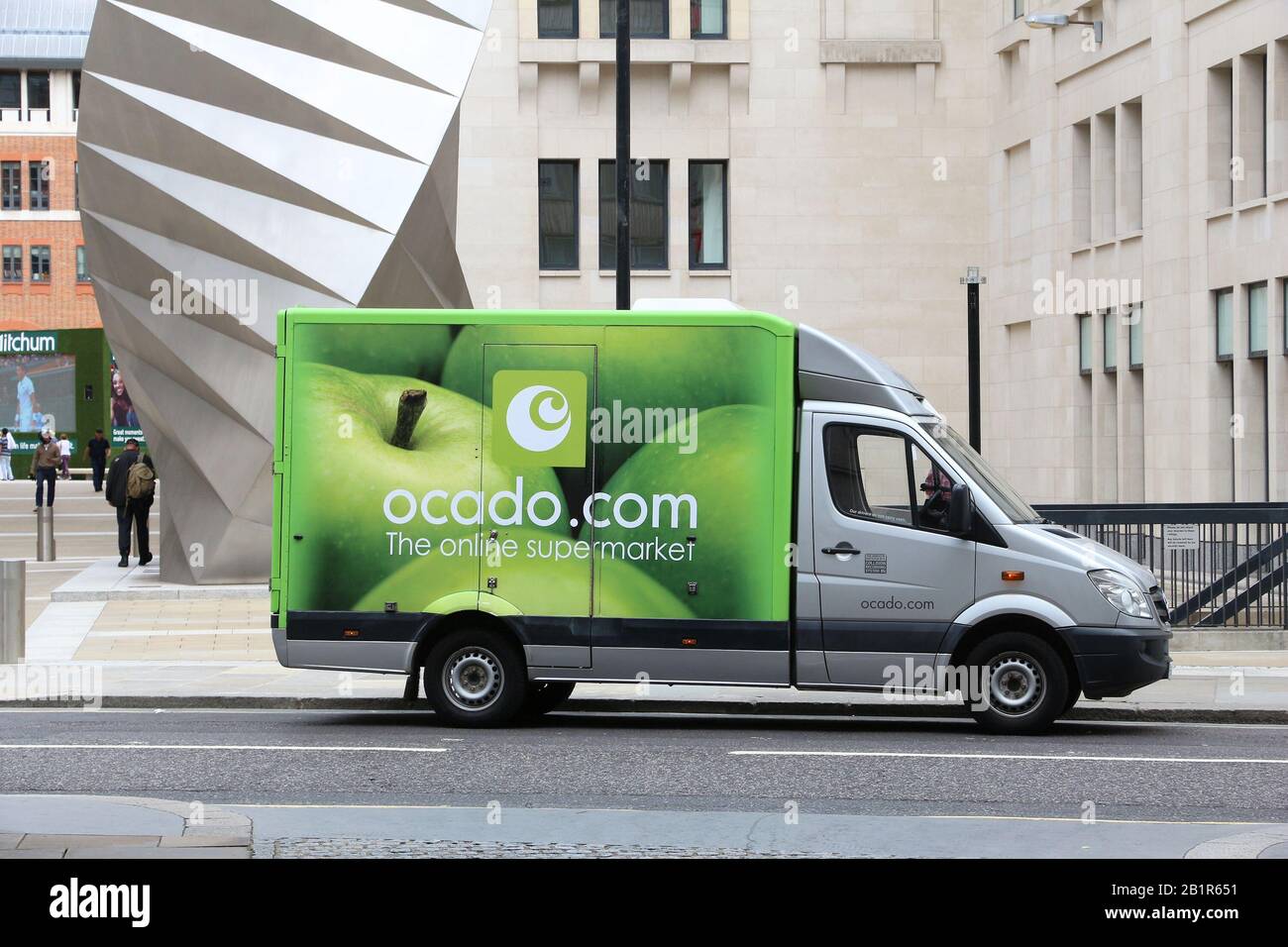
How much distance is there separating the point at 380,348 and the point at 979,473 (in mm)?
4270

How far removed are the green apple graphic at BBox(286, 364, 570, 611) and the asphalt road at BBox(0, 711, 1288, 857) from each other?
47.0 inches

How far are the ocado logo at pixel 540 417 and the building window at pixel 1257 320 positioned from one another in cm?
1761

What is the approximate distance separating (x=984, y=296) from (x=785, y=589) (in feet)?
88.1

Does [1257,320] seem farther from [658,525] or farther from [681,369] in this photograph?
[658,525]

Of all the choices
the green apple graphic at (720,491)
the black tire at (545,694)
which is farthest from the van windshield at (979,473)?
the black tire at (545,694)

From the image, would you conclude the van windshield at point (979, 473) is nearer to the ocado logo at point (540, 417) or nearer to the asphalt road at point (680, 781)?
the asphalt road at point (680, 781)

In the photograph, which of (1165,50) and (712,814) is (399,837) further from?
(1165,50)

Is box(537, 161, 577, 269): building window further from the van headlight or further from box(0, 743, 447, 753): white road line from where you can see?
box(0, 743, 447, 753): white road line

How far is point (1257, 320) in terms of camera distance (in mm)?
27016

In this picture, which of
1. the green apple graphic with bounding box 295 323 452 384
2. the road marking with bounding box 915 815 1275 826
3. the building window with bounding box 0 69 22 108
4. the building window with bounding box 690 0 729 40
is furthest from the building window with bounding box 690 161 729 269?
the building window with bounding box 0 69 22 108

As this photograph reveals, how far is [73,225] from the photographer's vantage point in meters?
81.6
